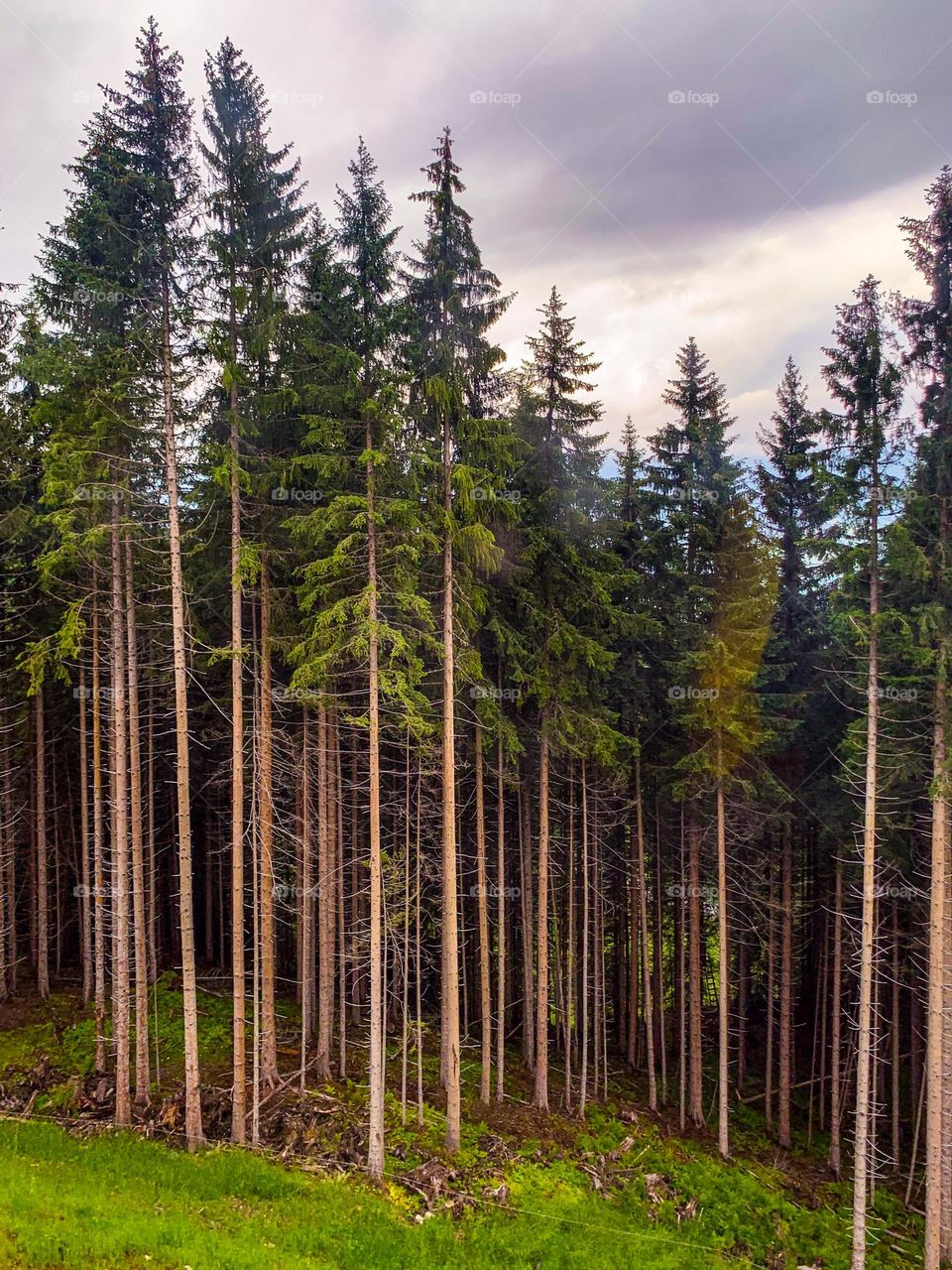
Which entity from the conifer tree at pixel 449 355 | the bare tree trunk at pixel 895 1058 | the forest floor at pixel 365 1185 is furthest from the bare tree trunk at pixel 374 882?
the bare tree trunk at pixel 895 1058

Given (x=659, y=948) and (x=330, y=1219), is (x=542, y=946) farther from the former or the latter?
(x=330, y=1219)

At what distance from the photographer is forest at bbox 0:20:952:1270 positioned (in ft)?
41.1

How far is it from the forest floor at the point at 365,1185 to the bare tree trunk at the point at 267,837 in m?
0.94

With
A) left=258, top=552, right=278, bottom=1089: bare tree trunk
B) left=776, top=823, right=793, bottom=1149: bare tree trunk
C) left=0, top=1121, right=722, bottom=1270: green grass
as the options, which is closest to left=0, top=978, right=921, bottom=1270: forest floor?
left=0, top=1121, right=722, bottom=1270: green grass

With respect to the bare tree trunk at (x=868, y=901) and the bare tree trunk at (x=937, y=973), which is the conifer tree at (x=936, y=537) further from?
the bare tree trunk at (x=868, y=901)

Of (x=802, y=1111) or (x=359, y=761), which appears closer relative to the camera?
(x=359, y=761)

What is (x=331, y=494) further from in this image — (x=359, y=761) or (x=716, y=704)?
(x=716, y=704)

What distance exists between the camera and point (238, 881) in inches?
509

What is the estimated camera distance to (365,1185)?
12.4m

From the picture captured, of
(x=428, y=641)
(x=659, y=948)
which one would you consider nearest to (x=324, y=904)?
(x=428, y=641)

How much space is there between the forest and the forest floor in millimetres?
272

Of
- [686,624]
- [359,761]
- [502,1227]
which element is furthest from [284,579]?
[502,1227]

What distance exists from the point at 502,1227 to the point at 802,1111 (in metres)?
13.6

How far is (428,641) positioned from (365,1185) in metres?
9.87
